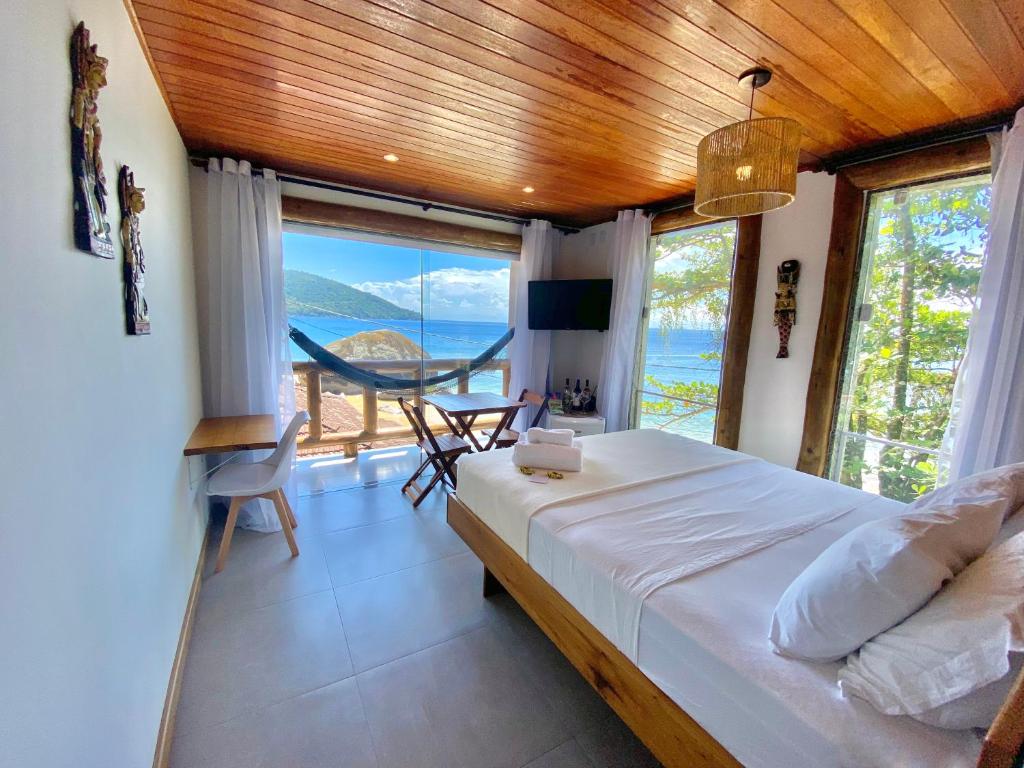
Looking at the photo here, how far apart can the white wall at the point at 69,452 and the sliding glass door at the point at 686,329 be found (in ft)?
10.9

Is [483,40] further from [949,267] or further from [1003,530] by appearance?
[949,267]

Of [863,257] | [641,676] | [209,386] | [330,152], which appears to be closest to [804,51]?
[863,257]

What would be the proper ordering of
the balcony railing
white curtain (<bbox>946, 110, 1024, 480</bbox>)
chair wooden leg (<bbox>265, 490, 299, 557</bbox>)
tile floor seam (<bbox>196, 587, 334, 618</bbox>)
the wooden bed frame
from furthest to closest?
the balcony railing, chair wooden leg (<bbox>265, 490, 299, 557</bbox>), tile floor seam (<bbox>196, 587, 334, 618</bbox>), white curtain (<bbox>946, 110, 1024, 480</bbox>), the wooden bed frame

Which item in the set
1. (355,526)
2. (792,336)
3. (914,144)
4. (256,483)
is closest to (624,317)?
(792,336)

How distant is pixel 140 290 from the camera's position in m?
1.36

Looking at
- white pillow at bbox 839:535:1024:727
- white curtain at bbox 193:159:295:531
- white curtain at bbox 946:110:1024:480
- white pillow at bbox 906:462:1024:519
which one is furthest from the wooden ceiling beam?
Result: white pillow at bbox 839:535:1024:727

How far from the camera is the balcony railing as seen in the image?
148 inches

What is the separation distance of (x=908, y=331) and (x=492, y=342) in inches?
123

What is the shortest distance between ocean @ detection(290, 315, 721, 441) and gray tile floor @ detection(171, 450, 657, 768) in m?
1.93

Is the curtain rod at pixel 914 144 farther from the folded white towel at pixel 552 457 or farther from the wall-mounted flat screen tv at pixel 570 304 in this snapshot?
the folded white towel at pixel 552 457

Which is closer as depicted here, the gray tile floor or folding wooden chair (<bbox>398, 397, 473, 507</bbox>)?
the gray tile floor

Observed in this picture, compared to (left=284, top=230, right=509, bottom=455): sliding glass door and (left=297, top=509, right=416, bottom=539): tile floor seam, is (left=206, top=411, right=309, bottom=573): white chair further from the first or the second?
(left=284, top=230, right=509, bottom=455): sliding glass door

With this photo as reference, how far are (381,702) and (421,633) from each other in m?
0.35

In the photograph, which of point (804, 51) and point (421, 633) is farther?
point (421, 633)
